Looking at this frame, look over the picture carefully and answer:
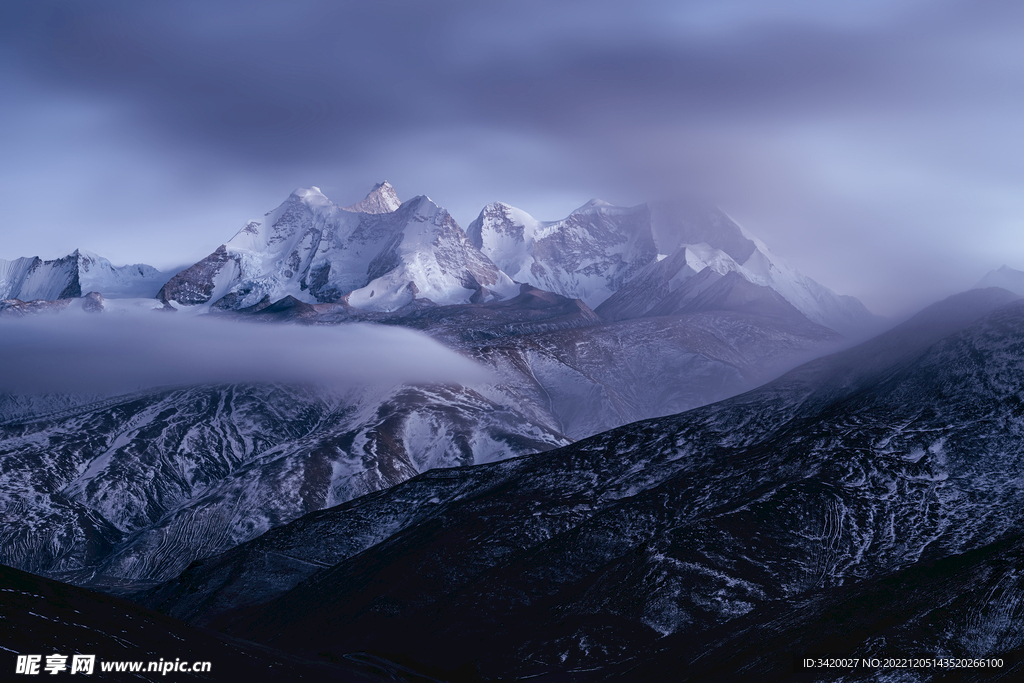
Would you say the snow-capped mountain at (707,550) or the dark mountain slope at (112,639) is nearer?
the dark mountain slope at (112,639)

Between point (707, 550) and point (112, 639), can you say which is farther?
point (707, 550)

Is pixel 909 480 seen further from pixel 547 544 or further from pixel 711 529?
pixel 547 544

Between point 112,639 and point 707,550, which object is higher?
point 112,639

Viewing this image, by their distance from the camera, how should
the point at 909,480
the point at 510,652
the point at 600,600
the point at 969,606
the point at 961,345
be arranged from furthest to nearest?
the point at 961,345 → the point at 909,480 → the point at 600,600 → the point at 510,652 → the point at 969,606

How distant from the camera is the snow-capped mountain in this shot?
120000 millimetres

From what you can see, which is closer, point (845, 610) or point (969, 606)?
point (969, 606)

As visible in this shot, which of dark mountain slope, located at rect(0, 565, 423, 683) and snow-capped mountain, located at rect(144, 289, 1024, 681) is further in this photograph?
snow-capped mountain, located at rect(144, 289, 1024, 681)

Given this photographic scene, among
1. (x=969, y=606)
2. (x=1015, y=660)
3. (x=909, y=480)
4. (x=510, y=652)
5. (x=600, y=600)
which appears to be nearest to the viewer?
(x=1015, y=660)

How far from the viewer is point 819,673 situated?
92438mm

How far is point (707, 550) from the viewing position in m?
140

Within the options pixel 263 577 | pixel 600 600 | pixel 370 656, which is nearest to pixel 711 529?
pixel 600 600

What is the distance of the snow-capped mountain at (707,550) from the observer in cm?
12000

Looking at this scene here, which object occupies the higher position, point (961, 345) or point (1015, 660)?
point (961, 345)

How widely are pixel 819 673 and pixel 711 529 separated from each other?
171 feet
